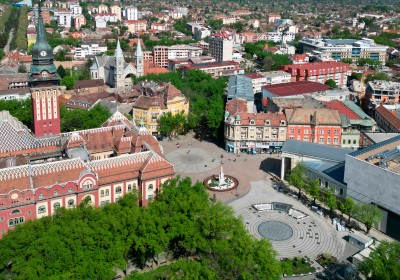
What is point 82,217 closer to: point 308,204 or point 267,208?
point 267,208

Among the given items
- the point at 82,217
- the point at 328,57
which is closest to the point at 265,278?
the point at 82,217

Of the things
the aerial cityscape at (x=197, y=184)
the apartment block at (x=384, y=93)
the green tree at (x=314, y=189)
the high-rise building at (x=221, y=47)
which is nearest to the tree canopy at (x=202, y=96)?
the aerial cityscape at (x=197, y=184)

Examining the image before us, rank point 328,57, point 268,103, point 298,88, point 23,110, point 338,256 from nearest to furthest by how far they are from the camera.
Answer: point 338,256
point 23,110
point 268,103
point 298,88
point 328,57

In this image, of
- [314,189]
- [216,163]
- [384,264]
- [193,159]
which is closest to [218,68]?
[193,159]

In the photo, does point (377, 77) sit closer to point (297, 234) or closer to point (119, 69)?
point (119, 69)

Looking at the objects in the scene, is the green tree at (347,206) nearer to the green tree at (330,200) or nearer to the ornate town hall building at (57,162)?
the green tree at (330,200)

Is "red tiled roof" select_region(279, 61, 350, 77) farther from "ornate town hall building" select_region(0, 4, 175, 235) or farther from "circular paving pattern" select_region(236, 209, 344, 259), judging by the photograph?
"circular paving pattern" select_region(236, 209, 344, 259)
